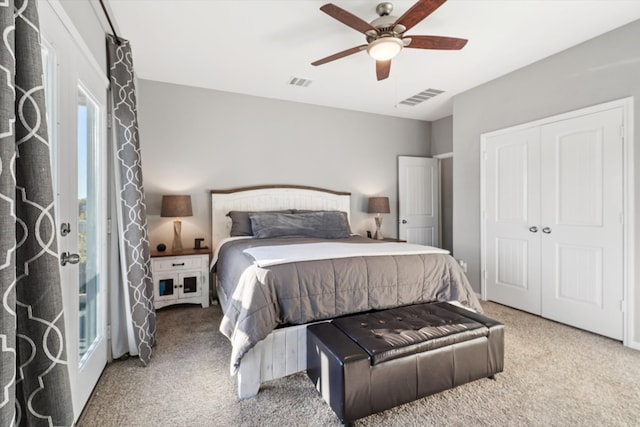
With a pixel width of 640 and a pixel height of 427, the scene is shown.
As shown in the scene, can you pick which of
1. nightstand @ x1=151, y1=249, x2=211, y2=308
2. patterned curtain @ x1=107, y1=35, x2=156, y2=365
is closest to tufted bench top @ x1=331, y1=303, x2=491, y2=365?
patterned curtain @ x1=107, y1=35, x2=156, y2=365

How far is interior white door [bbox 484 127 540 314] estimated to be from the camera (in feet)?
10.5

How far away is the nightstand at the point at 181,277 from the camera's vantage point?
3205 mm

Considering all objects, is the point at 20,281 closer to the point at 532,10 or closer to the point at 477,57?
the point at 532,10

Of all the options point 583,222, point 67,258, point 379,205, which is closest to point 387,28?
point 67,258

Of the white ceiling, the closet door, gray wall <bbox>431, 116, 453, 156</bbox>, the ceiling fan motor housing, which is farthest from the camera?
gray wall <bbox>431, 116, 453, 156</bbox>

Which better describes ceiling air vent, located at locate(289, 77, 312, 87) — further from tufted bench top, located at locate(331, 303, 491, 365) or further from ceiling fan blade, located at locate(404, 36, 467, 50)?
tufted bench top, located at locate(331, 303, 491, 365)

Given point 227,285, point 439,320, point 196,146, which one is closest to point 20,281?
point 227,285

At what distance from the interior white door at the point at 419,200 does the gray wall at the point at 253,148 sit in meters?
0.14

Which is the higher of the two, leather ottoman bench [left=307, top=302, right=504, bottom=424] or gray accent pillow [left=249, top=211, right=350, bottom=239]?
gray accent pillow [left=249, top=211, right=350, bottom=239]

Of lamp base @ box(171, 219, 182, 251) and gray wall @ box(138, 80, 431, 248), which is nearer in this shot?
lamp base @ box(171, 219, 182, 251)

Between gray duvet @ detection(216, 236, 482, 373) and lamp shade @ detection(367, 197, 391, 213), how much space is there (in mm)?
2072

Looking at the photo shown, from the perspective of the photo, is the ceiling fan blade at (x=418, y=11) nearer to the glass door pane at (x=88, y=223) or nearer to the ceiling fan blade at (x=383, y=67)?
the ceiling fan blade at (x=383, y=67)

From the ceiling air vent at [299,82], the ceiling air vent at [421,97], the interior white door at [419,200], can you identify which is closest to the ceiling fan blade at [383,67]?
the ceiling air vent at [299,82]

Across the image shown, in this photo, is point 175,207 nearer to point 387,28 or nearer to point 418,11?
point 387,28
